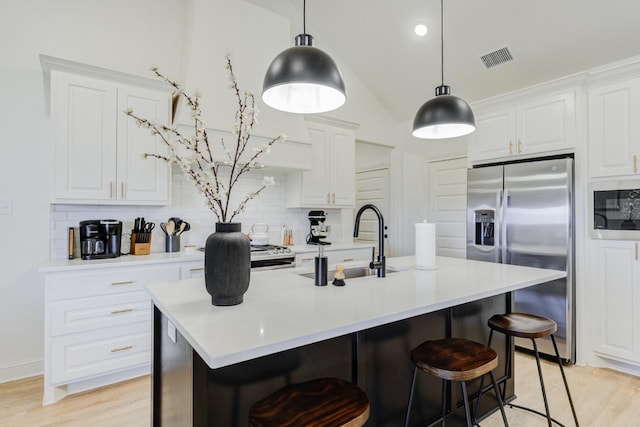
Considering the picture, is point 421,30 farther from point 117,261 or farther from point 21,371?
point 21,371

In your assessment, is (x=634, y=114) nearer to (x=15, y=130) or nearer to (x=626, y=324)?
(x=626, y=324)

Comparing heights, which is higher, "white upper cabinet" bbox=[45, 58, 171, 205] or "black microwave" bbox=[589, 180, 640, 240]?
"white upper cabinet" bbox=[45, 58, 171, 205]

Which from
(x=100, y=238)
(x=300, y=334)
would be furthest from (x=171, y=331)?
(x=100, y=238)

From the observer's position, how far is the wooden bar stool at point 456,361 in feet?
4.54

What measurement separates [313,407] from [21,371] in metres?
2.92

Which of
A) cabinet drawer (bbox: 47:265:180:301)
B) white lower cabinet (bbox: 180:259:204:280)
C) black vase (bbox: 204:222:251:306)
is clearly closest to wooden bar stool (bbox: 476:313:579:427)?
black vase (bbox: 204:222:251:306)

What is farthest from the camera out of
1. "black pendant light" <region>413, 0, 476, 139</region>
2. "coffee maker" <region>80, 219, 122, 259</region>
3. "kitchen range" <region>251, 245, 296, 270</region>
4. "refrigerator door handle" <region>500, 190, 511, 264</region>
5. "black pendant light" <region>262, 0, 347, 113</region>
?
"refrigerator door handle" <region>500, 190, 511, 264</region>

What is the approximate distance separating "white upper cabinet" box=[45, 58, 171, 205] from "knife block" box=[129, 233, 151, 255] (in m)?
0.35

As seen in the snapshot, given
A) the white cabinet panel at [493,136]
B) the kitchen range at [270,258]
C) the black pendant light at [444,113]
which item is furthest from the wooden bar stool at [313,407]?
the white cabinet panel at [493,136]

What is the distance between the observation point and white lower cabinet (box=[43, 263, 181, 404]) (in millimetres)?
2340

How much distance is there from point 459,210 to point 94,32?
4497 mm

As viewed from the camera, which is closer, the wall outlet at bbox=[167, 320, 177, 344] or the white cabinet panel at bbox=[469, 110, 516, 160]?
the wall outlet at bbox=[167, 320, 177, 344]

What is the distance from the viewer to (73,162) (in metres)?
2.62

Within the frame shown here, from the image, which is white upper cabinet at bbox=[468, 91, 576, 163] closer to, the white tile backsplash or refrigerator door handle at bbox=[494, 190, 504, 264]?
refrigerator door handle at bbox=[494, 190, 504, 264]
